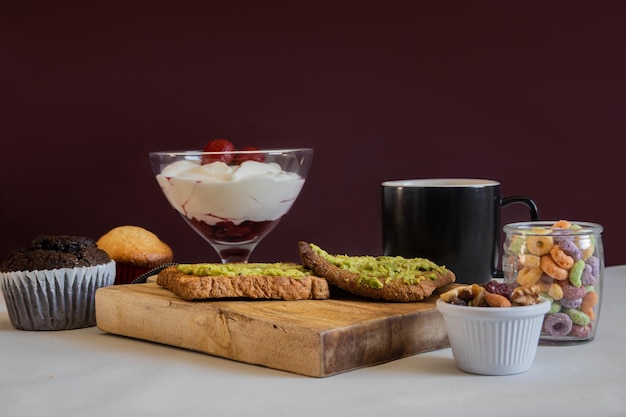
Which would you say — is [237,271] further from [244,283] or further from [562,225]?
[562,225]

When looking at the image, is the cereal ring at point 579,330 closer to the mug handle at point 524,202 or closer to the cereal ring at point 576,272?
the cereal ring at point 576,272

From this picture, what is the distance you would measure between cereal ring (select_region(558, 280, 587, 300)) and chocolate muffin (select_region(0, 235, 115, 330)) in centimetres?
73

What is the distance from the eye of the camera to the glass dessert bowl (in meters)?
1.52

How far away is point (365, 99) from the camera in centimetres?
244

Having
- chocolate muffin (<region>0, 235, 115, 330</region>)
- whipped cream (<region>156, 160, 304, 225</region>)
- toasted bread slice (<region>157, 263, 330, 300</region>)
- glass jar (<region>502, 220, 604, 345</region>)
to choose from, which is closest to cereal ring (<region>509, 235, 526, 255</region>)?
glass jar (<region>502, 220, 604, 345</region>)

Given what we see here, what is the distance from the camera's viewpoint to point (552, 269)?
43.9 inches

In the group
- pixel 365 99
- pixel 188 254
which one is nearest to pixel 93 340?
pixel 188 254

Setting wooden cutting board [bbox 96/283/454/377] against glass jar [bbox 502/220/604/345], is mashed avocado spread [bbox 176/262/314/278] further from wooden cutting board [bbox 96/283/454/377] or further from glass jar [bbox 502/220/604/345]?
glass jar [bbox 502/220/604/345]

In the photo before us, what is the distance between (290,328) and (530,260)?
0.33 metres

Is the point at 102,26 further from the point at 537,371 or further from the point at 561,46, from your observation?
the point at 537,371

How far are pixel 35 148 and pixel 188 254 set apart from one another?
51 cm

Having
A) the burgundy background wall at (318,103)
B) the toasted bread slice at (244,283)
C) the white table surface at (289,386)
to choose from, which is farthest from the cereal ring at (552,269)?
the burgundy background wall at (318,103)

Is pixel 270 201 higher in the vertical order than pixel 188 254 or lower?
higher

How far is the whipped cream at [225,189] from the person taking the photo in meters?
1.52
